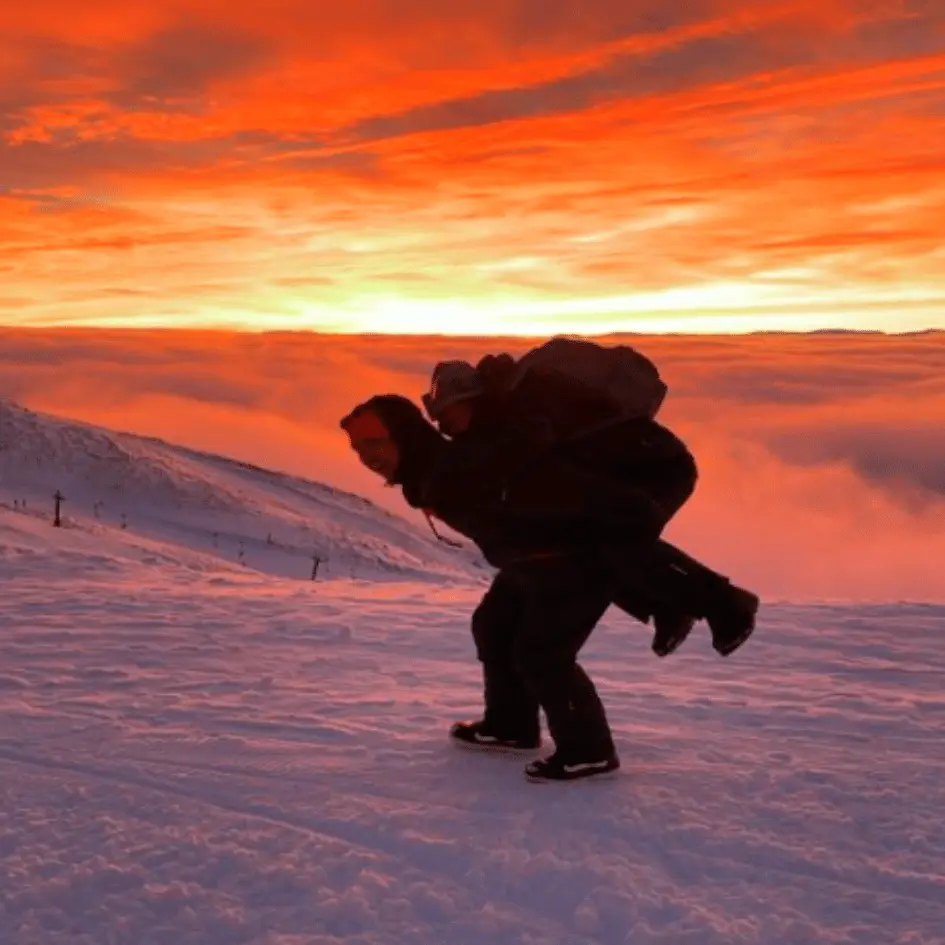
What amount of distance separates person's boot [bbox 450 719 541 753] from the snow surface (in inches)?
2.4

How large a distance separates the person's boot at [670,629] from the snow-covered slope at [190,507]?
26.2 metres

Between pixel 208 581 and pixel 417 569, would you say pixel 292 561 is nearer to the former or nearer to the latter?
pixel 417 569

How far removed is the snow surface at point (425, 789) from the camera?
2605mm

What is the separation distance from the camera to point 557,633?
11.0 ft

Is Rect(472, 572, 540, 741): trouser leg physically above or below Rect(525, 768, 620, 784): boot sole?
above

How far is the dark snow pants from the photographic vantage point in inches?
130

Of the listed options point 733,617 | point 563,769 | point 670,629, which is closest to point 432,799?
point 563,769

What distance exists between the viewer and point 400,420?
317 cm

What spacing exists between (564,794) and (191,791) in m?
1.16

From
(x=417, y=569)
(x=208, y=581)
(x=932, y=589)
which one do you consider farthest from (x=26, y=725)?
(x=932, y=589)

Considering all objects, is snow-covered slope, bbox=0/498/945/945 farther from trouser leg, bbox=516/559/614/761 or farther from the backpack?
the backpack

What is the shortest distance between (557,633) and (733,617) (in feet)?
1.78

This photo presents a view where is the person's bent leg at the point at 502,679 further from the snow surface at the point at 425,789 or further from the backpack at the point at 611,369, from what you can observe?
the backpack at the point at 611,369

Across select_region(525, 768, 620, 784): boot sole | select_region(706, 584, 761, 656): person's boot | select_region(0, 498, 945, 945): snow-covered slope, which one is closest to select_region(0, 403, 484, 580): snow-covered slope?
select_region(0, 498, 945, 945): snow-covered slope
